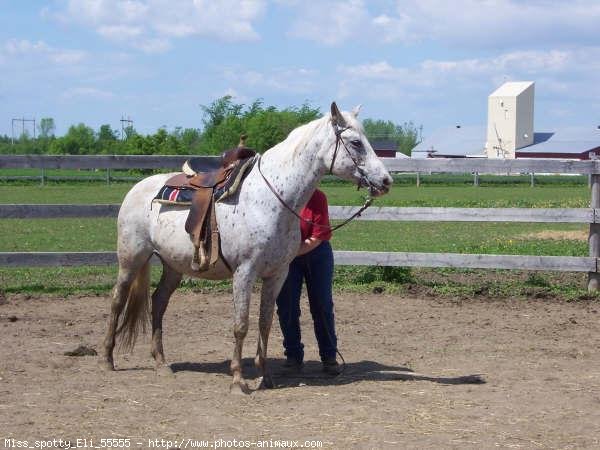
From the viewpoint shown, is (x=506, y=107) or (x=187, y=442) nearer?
(x=187, y=442)

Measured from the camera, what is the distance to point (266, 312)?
6477 millimetres

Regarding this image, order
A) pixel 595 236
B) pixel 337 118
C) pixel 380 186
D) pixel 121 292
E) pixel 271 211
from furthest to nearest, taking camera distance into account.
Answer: pixel 595 236 < pixel 121 292 < pixel 271 211 < pixel 337 118 < pixel 380 186

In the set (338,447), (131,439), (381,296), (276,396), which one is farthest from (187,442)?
(381,296)

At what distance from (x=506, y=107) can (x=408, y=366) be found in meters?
80.0

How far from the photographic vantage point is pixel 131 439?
4852 mm

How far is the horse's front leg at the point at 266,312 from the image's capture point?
6.39m

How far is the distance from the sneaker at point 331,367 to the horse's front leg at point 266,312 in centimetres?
61

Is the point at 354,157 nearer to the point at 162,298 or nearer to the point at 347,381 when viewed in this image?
the point at 347,381

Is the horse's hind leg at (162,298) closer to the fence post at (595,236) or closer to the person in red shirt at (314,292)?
the person in red shirt at (314,292)

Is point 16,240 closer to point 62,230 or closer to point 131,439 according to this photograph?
point 62,230

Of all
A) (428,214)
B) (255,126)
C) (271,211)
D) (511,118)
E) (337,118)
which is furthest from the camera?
(511,118)

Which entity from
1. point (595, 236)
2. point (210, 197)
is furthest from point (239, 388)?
point (595, 236)

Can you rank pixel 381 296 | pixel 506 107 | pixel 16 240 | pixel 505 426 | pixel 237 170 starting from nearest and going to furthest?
pixel 505 426, pixel 237 170, pixel 381 296, pixel 16 240, pixel 506 107

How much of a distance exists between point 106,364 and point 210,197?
1664 millimetres
